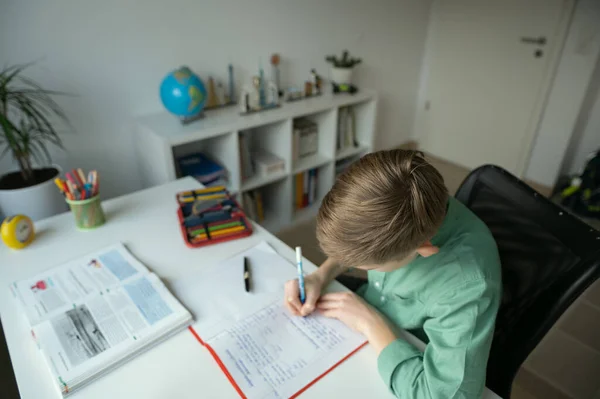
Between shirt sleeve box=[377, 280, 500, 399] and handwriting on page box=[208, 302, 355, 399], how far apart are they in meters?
0.14

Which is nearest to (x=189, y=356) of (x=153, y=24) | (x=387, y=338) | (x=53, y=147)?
(x=387, y=338)

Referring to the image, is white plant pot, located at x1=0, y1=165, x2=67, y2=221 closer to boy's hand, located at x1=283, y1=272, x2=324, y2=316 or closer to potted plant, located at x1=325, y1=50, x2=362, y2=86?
→ boy's hand, located at x1=283, y1=272, x2=324, y2=316

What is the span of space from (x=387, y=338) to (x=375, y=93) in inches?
77.7

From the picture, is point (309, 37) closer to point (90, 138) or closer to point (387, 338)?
point (90, 138)

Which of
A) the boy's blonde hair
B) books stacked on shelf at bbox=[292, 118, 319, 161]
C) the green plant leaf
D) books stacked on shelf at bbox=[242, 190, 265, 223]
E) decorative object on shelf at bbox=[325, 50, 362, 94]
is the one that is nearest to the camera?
the boy's blonde hair

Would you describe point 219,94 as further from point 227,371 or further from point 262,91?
point 227,371

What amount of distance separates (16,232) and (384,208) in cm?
101

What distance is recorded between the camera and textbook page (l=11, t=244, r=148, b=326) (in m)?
0.91

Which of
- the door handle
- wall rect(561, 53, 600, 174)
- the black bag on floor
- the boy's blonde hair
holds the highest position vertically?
the door handle

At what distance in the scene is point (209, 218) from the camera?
1.22m

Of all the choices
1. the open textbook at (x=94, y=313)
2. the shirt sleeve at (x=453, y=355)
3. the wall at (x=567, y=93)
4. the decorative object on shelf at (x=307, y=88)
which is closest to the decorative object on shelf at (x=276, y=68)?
the decorative object on shelf at (x=307, y=88)

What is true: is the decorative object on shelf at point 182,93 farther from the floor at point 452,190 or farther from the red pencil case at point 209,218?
the floor at point 452,190

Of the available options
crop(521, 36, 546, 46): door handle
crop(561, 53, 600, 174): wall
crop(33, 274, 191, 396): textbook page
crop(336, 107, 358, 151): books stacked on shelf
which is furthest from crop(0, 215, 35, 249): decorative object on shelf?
crop(561, 53, 600, 174): wall

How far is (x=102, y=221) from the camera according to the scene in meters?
1.24
